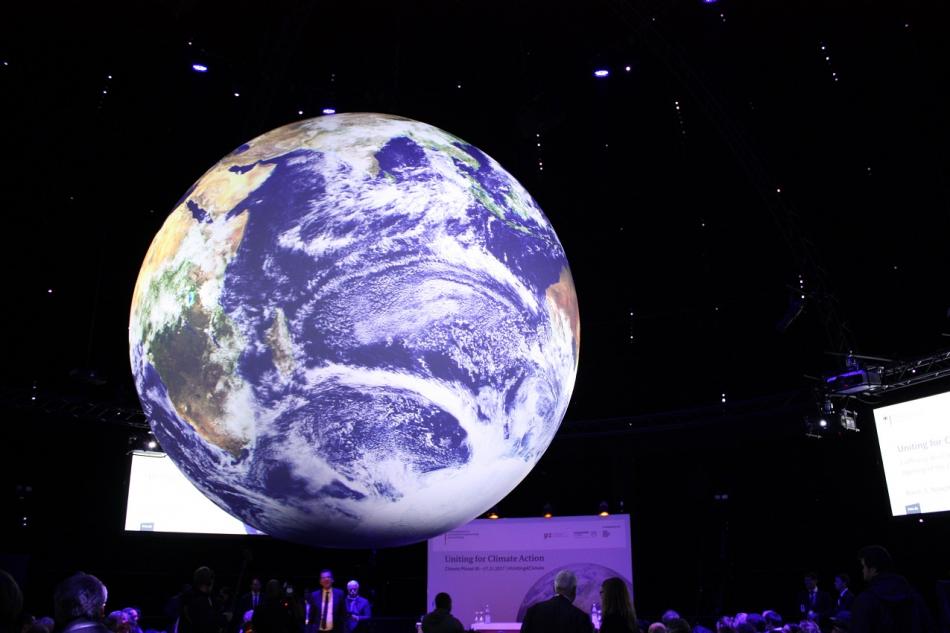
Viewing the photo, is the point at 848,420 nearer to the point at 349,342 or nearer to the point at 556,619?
the point at 556,619

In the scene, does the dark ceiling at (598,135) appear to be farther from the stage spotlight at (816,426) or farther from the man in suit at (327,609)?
the man in suit at (327,609)

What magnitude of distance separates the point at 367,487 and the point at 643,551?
13.7m

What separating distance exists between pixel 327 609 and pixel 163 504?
4397mm

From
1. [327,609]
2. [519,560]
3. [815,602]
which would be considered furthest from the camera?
[519,560]

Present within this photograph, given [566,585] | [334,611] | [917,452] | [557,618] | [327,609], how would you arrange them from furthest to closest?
[917,452]
[334,611]
[327,609]
[566,585]
[557,618]

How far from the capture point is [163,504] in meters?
12.5

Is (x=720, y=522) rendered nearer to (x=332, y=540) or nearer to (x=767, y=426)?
(x=767, y=426)

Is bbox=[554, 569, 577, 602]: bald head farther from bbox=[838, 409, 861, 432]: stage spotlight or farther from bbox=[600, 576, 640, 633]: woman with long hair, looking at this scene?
bbox=[838, 409, 861, 432]: stage spotlight

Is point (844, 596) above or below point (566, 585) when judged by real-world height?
below

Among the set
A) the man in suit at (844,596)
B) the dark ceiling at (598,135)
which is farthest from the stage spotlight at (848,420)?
the man in suit at (844,596)

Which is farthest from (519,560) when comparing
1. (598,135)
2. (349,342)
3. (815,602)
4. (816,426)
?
(349,342)

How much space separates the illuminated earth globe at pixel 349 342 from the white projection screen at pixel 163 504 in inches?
409

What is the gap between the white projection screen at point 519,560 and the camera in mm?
13203

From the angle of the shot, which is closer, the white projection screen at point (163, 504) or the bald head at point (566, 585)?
the bald head at point (566, 585)
